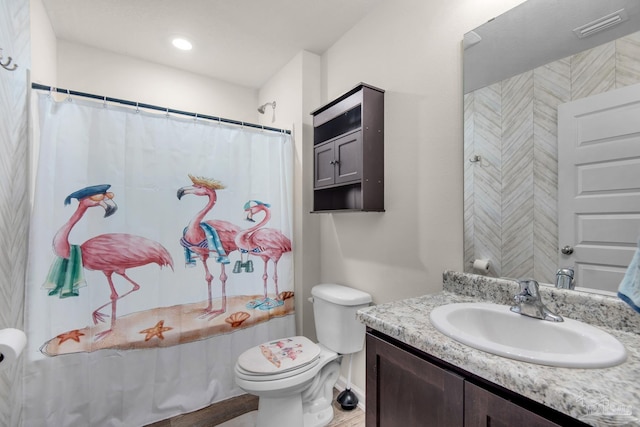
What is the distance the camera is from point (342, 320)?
5.45 ft

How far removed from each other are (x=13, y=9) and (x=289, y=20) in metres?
1.34

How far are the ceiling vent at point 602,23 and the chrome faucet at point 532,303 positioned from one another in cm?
83

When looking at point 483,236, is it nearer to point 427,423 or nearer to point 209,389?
point 427,423

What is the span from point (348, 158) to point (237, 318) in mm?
1279

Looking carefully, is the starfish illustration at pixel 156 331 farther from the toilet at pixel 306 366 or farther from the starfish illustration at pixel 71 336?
the toilet at pixel 306 366

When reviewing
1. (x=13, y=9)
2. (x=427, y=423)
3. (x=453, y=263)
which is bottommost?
(x=427, y=423)

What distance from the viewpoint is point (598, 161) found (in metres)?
0.90

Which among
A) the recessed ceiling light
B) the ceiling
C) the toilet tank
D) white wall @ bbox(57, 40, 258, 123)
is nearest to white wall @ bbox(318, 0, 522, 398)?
the toilet tank

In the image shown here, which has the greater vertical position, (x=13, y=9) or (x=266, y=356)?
(x=13, y=9)

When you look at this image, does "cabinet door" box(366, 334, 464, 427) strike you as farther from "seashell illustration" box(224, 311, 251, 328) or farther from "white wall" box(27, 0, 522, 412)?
"seashell illustration" box(224, 311, 251, 328)

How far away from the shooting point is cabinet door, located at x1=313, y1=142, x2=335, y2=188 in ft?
6.02

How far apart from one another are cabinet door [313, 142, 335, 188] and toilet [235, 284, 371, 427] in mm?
694

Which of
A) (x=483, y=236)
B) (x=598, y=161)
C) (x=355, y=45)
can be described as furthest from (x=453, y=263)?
(x=355, y=45)

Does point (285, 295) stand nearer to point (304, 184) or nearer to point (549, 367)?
point (304, 184)
